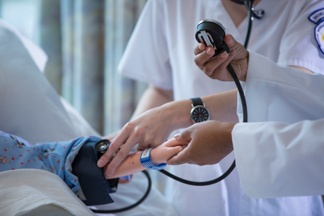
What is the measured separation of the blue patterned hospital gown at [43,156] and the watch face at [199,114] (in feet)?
0.72

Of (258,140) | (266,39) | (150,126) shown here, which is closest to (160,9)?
(266,39)

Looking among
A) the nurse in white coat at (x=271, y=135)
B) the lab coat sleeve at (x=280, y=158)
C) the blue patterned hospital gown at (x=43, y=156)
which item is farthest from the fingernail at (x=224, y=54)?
the blue patterned hospital gown at (x=43, y=156)

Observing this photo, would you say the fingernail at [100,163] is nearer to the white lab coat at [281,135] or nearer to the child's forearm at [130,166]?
the child's forearm at [130,166]

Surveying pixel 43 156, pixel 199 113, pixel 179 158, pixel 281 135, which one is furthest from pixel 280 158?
pixel 43 156

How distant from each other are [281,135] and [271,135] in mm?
16

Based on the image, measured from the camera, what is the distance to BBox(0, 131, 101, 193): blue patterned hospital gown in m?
0.95

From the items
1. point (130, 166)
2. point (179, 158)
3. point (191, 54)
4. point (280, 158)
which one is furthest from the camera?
point (191, 54)

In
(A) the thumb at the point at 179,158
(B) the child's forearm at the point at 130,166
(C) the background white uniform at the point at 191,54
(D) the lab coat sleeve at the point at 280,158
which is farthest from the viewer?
(C) the background white uniform at the point at 191,54

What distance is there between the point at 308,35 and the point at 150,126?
40 centimetres

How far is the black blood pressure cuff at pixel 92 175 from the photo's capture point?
0.99 meters

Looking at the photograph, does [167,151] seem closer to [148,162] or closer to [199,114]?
[148,162]

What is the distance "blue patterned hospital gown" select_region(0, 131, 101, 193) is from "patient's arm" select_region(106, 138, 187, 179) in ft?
0.29

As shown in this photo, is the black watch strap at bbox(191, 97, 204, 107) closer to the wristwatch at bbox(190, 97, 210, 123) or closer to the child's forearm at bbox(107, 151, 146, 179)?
the wristwatch at bbox(190, 97, 210, 123)

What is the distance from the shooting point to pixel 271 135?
79 centimetres
